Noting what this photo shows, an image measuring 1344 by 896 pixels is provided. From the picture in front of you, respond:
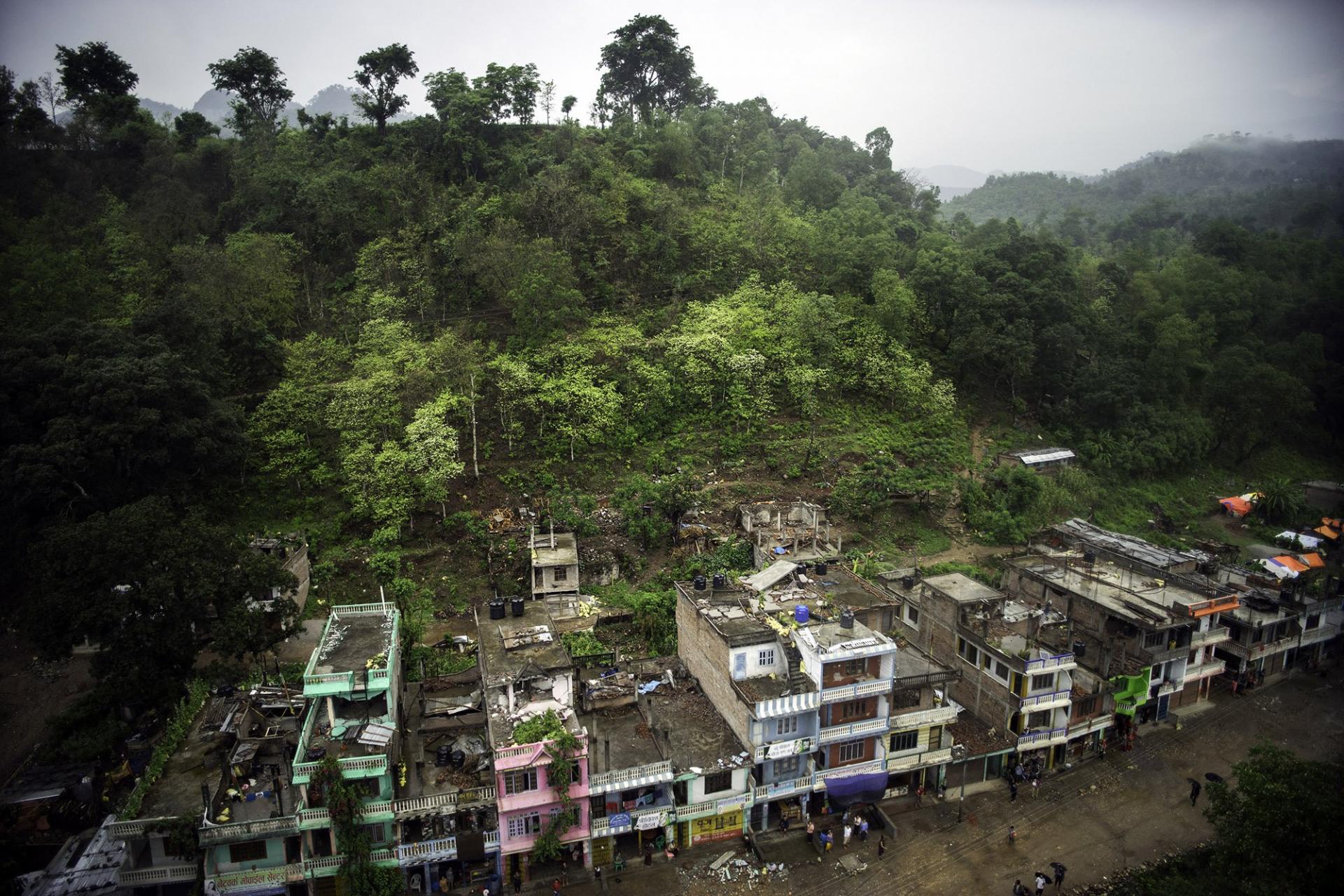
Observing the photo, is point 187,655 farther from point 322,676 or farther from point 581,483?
point 581,483

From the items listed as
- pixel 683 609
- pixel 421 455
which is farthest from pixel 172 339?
pixel 683 609

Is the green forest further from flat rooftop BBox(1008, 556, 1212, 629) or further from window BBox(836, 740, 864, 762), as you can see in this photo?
window BBox(836, 740, 864, 762)

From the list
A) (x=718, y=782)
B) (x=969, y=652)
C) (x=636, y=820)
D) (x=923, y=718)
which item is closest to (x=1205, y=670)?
(x=969, y=652)

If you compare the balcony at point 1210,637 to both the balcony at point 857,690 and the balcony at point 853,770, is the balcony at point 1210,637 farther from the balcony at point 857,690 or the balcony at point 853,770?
the balcony at point 857,690

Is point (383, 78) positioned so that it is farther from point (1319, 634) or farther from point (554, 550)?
point (1319, 634)

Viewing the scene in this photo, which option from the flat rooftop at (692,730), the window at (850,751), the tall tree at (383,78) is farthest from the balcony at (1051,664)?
the tall tree at (383,78)

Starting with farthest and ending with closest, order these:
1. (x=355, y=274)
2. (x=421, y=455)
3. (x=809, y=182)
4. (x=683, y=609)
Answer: (x=809, y=182) → (x=355, y=274) → (x=421, y=455) → (x=683, y=609)
